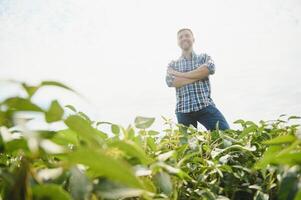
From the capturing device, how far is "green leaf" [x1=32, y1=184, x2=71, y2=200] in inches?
19.9

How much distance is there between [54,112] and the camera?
0.59m

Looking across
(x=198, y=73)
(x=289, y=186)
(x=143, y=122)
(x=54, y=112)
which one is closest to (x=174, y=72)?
(x=198, y=73)

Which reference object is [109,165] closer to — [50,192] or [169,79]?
[50,192]

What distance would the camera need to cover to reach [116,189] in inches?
21.8

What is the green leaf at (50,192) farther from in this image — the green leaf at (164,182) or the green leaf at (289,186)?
the green leaf at (289,186)

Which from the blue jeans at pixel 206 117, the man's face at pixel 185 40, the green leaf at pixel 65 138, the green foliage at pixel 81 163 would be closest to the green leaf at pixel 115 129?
the green foliage at pixel 81 163

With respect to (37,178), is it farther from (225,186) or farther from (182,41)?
(182,41)

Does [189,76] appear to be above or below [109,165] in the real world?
below

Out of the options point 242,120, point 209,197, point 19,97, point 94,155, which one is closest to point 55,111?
point 19,97

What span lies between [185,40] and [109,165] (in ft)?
19.7

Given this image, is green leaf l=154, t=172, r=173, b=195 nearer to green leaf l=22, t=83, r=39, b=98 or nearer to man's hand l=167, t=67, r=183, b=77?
green leaf l=22, t=83, r=39, b=98

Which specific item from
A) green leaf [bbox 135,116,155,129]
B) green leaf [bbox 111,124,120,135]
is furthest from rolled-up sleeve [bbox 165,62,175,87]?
green leaf [bbox 135,116,155,129]

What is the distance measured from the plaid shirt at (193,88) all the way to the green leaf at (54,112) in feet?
16.5

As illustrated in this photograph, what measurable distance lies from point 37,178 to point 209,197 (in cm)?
63
